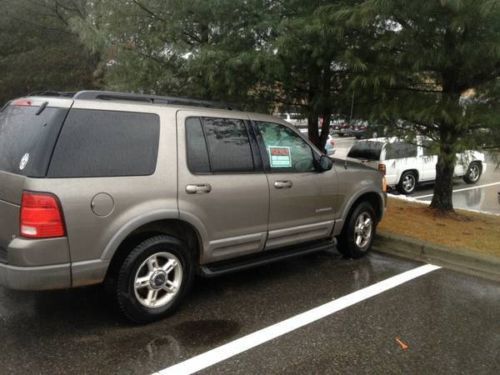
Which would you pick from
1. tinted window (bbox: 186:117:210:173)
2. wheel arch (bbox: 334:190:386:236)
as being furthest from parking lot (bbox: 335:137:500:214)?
tinted window (bbox: 186:117:210:173)

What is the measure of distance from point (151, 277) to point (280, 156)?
5.96 feet

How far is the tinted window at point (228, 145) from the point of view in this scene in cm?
432

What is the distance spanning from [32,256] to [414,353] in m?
2.82

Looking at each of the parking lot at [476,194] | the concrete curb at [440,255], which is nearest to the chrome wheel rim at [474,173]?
the parking lot at [476,194]

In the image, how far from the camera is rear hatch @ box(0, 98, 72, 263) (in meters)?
3.37

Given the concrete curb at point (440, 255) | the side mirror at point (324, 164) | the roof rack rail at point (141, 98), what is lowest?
the concrete curb at point (440, 255)

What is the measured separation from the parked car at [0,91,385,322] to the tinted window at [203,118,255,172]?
0.04 ft

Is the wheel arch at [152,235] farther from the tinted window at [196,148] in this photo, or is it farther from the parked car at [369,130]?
the parked car at [369,130]

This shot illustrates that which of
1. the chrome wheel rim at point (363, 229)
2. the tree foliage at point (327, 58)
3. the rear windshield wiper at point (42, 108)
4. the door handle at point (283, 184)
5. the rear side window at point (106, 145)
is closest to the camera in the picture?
the rear side window at point (106, 145)

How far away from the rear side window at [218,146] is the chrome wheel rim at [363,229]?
1.88 m

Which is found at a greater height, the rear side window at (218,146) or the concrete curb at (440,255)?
the rear side window at (218,146)

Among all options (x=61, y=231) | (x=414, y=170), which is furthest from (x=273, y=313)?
(x=414, y=170)

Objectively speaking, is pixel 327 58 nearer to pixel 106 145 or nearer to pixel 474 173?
pixel 106 145

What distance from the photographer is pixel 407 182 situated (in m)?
13.3
